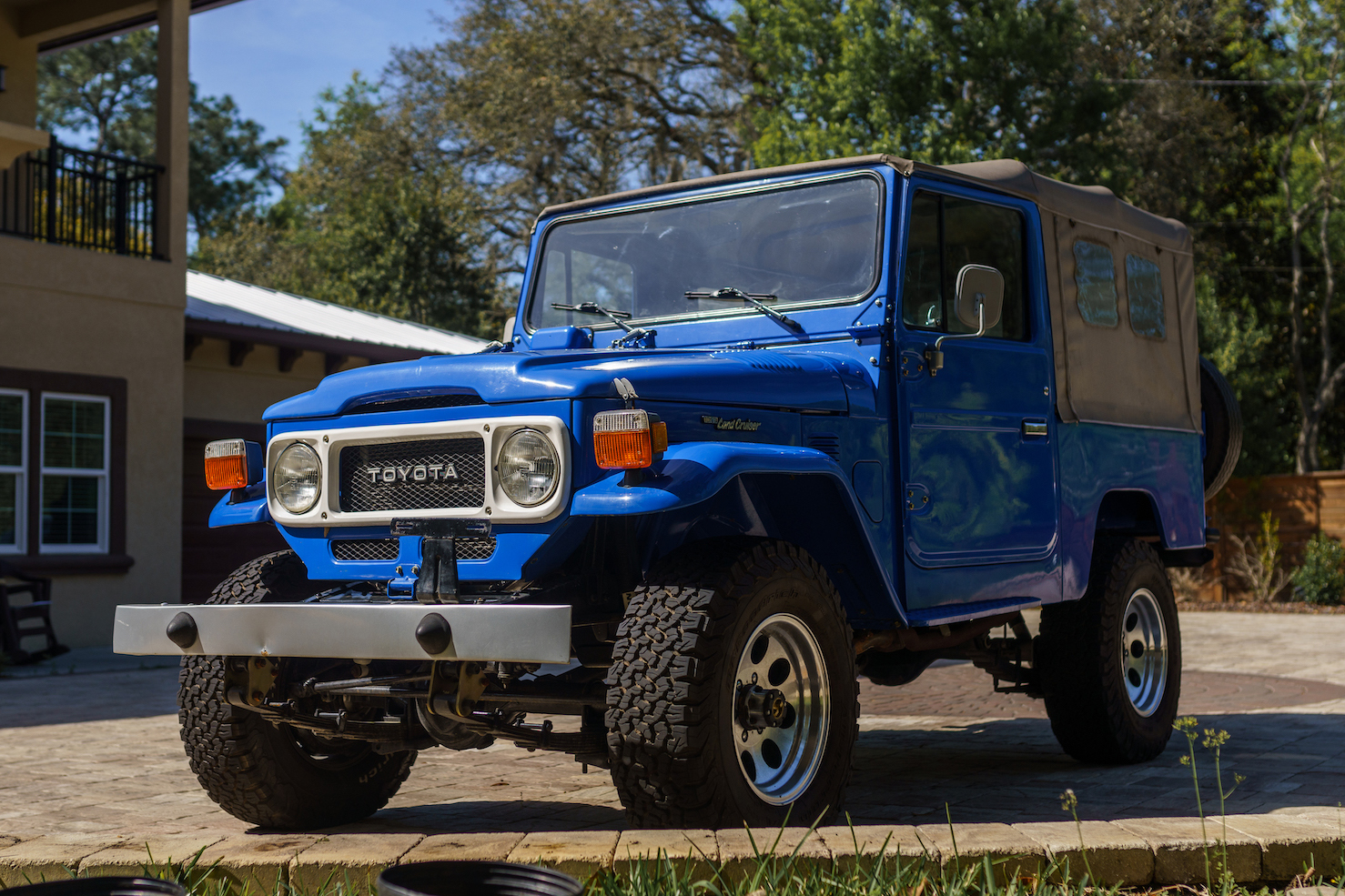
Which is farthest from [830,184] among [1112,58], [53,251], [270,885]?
[1112,58]

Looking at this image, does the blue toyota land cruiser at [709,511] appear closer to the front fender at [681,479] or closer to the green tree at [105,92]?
the front fender at [681,479]

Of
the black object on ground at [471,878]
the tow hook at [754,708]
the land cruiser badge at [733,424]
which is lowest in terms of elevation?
the black object on ground at [471,878]

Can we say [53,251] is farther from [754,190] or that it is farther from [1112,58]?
[1112,58]

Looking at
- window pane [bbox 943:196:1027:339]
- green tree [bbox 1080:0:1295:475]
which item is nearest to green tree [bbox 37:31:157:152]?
green tree [bbox 1080:0:1295:475]

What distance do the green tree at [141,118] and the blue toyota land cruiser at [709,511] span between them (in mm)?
43499

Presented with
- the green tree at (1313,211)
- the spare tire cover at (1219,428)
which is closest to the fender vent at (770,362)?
the spare tire cover at (1219,428)

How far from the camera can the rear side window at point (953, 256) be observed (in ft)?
18.0

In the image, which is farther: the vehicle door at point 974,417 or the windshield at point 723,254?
the windshield at point 723,254

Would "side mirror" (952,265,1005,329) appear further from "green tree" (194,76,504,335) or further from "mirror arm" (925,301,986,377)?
"green tree" (194,76,504,335)

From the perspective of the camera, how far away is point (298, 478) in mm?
4773

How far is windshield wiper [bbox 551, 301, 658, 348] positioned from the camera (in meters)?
5.62

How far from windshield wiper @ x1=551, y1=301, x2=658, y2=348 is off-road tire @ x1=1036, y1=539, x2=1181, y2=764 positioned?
2397 millimetres

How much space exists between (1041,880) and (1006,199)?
3.37 m

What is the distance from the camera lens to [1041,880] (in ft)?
11.7
